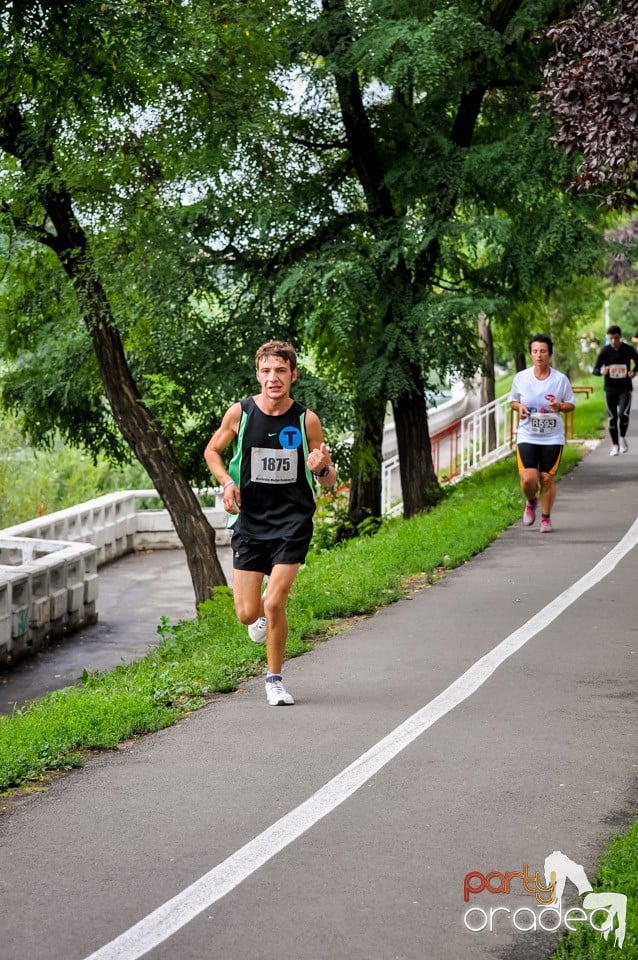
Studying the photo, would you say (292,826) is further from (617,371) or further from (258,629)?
(617,371)

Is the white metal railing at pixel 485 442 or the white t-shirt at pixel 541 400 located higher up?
the white t-shirt at pixel 541 400

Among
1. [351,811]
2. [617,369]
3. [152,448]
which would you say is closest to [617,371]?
[617,369]

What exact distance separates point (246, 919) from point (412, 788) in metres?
1.55

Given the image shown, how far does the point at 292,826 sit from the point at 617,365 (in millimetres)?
15196

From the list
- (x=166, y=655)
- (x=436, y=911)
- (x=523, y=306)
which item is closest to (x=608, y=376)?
(x=523, y=306)

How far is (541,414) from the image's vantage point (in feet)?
43.8

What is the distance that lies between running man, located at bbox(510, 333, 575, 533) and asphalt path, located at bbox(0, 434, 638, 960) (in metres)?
4.18

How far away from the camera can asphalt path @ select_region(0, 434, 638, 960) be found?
450cm

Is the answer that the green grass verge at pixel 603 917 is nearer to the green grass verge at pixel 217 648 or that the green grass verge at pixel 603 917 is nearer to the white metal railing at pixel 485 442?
the green grass verge at pixel 217 648

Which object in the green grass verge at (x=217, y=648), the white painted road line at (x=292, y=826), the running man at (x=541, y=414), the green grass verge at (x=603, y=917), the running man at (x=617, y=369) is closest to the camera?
the green grass verge at (x=603, y=917)

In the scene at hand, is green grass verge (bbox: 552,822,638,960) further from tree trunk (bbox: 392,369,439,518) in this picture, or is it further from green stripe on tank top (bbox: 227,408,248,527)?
tree trunk (bbox: 392,369,439,518)

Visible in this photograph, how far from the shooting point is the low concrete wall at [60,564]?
1780 cm

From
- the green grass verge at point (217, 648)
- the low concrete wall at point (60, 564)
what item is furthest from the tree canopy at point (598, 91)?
the low concrete wall at point (60, 564)

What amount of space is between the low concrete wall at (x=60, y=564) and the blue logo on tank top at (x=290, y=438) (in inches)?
416
